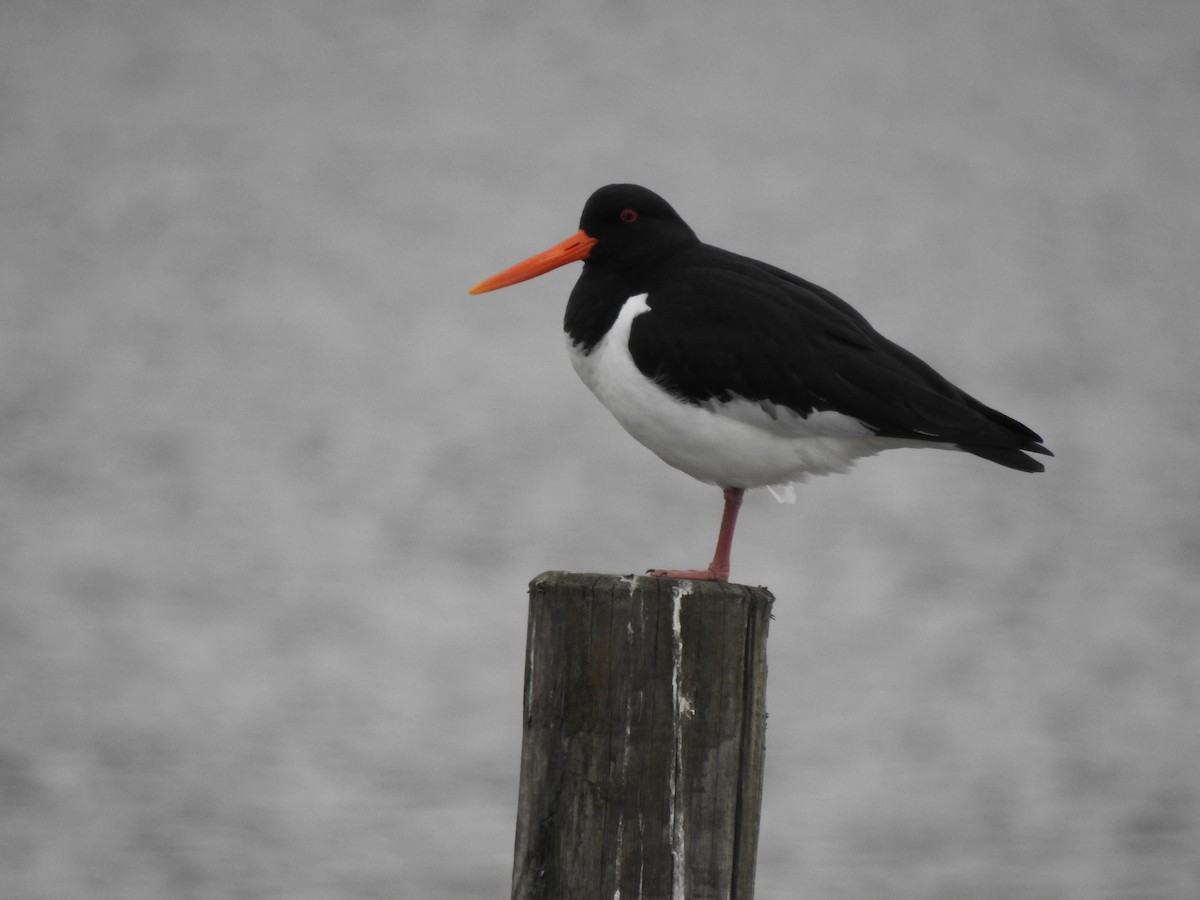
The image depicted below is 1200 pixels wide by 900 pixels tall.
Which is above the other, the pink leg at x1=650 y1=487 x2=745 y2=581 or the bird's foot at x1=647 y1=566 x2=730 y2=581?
the pink leg at x1=650 y1=487 x2=745 y2=581

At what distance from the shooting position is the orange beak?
582 cm

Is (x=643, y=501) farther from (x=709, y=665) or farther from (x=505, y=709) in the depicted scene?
(x=709, y=665)

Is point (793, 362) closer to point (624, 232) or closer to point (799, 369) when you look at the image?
point (799, 369)

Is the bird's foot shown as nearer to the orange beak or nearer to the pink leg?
the pink leg

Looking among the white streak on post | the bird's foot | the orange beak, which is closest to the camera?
the white streak on post

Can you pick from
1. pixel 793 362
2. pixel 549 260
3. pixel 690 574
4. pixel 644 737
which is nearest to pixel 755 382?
pixel 793 362

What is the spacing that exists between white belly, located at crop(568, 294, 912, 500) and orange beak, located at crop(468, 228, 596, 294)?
0.38 meters

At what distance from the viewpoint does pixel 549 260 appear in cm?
592

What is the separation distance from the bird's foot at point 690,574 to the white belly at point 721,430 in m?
0.33

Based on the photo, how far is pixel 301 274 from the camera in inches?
1720

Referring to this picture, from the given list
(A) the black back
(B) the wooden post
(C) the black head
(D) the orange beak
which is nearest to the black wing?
(A) the black back

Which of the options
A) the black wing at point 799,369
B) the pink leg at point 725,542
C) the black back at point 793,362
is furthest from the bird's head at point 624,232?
the pink leg at point 725,542

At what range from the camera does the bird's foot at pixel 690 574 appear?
14.3 ft

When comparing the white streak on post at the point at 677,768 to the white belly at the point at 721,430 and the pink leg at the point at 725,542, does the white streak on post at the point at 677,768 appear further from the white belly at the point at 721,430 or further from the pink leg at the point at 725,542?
the white belly at the point at 721,430
